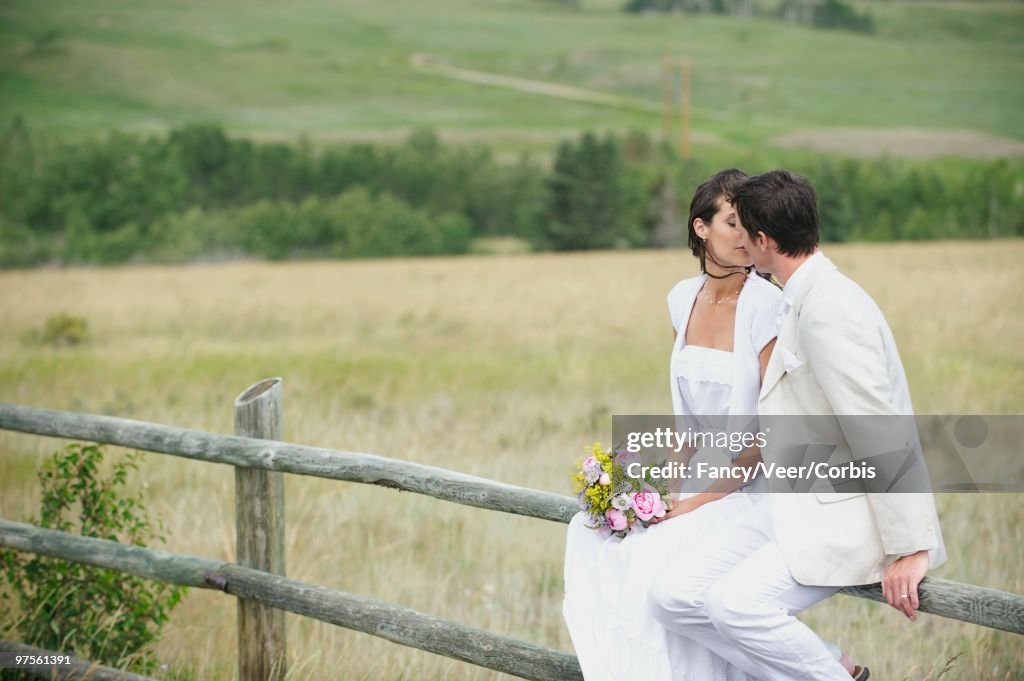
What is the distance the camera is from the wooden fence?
4.01 metres

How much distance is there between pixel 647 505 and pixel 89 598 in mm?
3290

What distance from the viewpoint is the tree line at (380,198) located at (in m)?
76.9

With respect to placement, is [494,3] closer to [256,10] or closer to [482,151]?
[256,10]

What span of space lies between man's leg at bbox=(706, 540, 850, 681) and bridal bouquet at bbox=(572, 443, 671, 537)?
39cm

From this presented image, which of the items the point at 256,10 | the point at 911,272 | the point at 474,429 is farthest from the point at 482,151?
the point at 474,429

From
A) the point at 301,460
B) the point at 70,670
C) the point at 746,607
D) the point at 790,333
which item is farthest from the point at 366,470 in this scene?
the point at 790,333

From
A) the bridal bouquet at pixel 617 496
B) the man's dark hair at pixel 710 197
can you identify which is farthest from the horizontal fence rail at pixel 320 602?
the man's dark hair at pixel 710 197

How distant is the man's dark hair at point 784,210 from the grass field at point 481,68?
10616 centimetres

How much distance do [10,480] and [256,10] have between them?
149738 millimetres

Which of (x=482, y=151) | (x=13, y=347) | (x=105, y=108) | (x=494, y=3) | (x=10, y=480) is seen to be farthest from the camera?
(x=494, y=3)

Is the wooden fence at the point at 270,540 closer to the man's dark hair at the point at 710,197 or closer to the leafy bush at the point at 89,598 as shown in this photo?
the leafy bush at the point at 89,598

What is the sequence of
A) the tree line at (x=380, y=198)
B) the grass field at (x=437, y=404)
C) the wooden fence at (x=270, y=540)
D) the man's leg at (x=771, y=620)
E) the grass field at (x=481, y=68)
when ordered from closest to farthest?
the man's leg at (x=771, y=620) → the wooden fence at (x=270, y=540) → the grass field at (x=437, y=404) → the tree line at (x=380, y=198) → the grass field at (x=481, y=68)

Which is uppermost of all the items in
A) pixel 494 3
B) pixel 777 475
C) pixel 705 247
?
pixel 494 3

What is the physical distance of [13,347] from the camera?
682 inches
